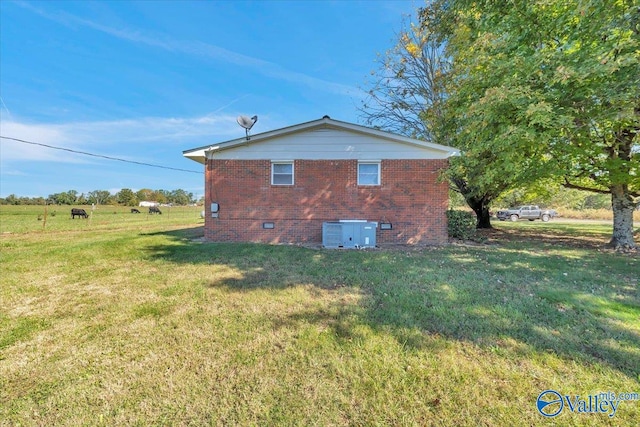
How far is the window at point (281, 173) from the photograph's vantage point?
933 cm

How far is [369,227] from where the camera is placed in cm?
845

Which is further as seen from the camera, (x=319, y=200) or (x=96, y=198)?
(x=96, y=198)

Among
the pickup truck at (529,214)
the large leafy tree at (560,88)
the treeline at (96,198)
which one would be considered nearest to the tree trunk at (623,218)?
the large leafy tree at (560,88)

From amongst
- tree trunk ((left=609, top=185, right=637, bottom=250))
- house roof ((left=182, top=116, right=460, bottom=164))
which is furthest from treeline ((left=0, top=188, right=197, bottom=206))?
tree trunk ((left=609, top=185, right=637, bottom=250))

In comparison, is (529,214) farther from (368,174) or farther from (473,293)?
(473,293)

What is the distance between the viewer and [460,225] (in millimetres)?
9945

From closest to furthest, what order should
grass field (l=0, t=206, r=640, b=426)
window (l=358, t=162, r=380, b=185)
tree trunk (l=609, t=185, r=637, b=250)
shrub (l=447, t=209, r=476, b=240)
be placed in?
grass field (l=0, t=206, r=640, b=426)
tree trunk (l=609, t=185, r=637, b=250)
window (l=358, t=162, r=380, b=185)
shrub (l=447, t=209, r=476, b=240)

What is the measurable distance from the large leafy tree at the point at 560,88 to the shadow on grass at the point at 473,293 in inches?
111

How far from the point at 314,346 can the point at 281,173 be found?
23.9 ft

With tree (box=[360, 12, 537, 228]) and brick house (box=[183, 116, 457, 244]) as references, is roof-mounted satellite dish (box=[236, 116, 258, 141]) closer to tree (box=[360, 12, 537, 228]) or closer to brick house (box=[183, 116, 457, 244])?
Result: brick house (box=[183, 116, 457, 244])

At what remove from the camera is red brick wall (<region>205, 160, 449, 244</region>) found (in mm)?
9062

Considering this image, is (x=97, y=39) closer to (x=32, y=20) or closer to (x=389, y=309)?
(x=32, y=20)

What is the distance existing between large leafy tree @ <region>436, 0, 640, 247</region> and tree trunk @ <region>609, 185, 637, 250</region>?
2 centimetres

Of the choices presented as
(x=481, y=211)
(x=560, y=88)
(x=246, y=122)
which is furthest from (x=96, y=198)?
(x=560, y=88)
